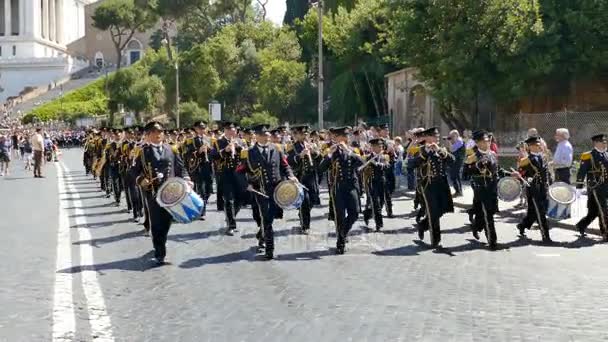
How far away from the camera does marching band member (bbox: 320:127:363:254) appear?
44.2 ft

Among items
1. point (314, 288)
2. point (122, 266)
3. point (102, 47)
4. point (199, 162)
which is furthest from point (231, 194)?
point (102, 47)

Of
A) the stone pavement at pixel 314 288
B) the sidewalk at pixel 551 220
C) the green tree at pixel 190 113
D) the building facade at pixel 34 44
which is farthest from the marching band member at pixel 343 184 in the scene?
the building facade at pixel 34 44

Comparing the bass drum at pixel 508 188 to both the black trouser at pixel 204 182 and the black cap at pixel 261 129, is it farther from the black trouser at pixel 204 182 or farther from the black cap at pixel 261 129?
the black trouser at pixel 204 182

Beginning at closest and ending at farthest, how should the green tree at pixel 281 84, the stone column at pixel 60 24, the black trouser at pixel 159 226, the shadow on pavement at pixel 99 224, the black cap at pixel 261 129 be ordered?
the black trouser at pixel 159 226 → the black cap at pixel 261 129 → the shadow on pavement at pixel 99 224 → the green tree at pixel 281 84 → the stone column at pixel 60 24

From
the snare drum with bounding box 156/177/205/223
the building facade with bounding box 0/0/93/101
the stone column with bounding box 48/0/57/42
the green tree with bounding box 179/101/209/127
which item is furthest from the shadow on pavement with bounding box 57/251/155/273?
the stone column with bounding box 48/0/57/42

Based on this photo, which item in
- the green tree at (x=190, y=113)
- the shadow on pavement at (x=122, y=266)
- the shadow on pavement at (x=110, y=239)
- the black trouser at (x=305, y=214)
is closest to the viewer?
the shadow on pavement at (x=122, y=266)

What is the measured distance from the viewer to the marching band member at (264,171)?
13.0 m

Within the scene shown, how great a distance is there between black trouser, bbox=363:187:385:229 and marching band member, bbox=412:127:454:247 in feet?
7.49

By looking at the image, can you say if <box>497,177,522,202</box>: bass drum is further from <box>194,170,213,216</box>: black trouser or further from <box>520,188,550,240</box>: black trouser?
<box>194,170,213,216</box>: black trouser

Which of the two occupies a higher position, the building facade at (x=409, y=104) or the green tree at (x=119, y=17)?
the green tree at (x=119, y=17)

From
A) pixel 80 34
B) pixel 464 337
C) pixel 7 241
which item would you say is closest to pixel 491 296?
pixel 464 337

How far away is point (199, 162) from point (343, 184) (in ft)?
23.3

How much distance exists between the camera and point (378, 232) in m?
16.1

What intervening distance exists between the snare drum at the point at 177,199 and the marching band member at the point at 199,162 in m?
7.45
